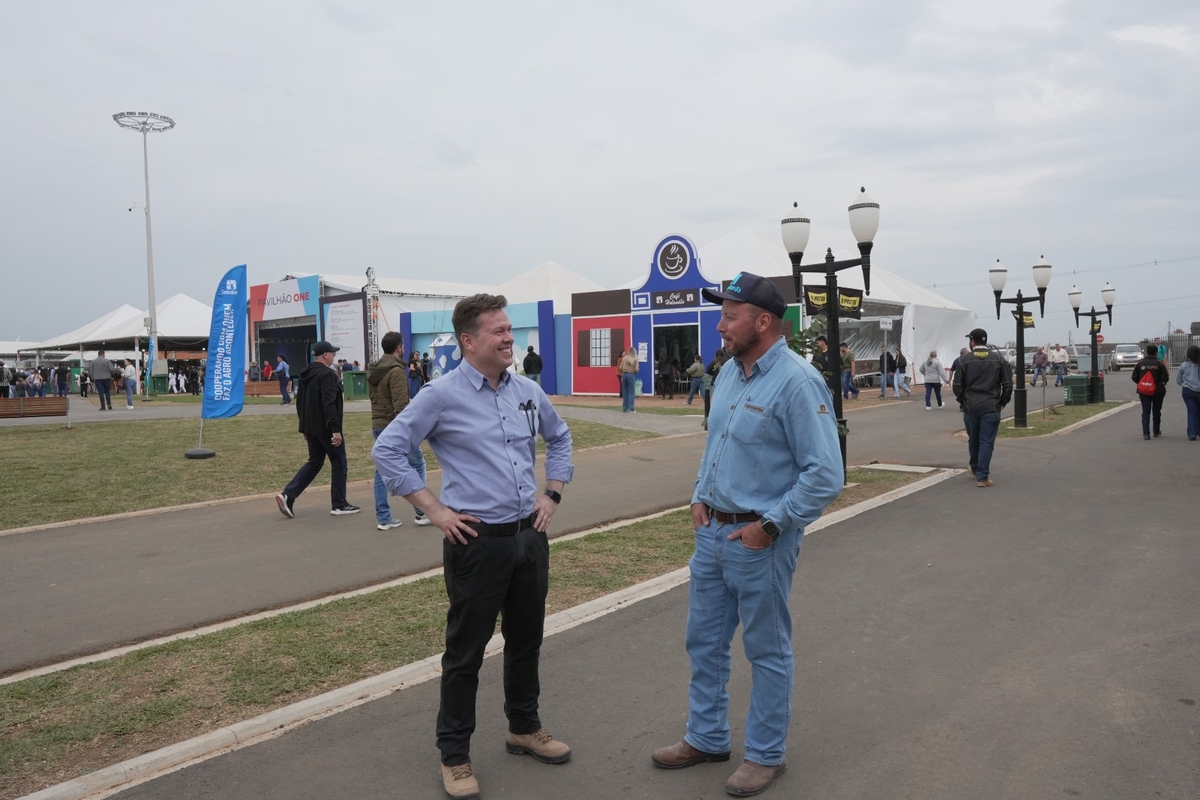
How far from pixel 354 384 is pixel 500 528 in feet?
89.0

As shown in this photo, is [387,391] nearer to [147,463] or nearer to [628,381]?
[147,463]

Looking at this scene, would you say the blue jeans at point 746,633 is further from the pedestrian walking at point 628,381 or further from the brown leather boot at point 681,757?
the pedestrian walking at point 628,381

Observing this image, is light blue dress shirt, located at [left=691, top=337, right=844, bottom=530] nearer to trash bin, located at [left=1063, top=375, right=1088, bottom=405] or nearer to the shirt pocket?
the shirt pocket

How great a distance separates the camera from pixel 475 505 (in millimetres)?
3293

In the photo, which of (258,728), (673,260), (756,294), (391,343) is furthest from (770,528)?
(673,260)

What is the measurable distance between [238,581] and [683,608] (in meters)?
3.37

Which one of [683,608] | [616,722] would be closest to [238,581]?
[683,608]

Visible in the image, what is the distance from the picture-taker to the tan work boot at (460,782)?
10.5ft

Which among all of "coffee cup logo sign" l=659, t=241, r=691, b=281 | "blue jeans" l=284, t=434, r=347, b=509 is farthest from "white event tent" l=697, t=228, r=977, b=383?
"blue jeans" l=284, t=434, r=347, b=509

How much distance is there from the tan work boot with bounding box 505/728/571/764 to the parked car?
190 feet

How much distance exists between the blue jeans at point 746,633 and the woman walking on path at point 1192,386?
1439cm

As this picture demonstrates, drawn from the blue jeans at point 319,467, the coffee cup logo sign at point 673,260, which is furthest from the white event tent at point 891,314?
the blue jeans at point 319,467

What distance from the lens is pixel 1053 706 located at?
153 inches

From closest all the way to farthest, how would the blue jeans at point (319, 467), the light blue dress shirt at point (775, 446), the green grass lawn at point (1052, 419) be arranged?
1. the light blue dress shirt at point (775, 446)
2. the blue jeans at point (319, 467)
3. the green grass lawn at point (1052, 419)
